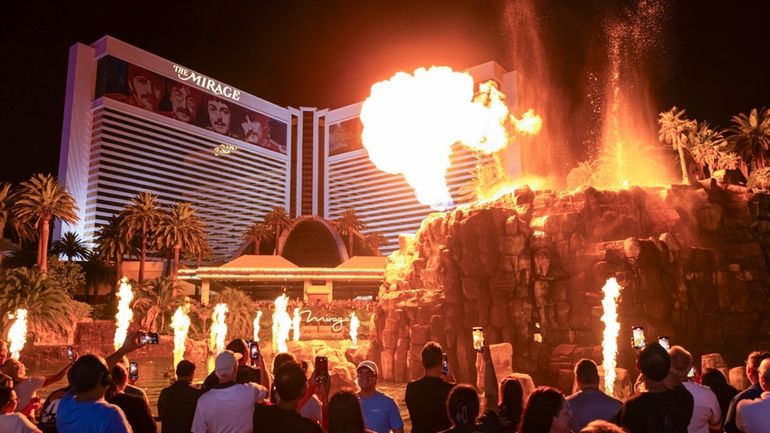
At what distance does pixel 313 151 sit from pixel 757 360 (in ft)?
519

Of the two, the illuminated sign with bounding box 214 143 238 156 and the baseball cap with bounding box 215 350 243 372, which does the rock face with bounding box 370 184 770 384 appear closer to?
the baseball cap with bounding box 215 350 243 372

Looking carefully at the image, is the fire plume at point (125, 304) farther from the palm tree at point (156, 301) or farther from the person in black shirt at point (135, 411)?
the person in black shirt at point (135, 411)

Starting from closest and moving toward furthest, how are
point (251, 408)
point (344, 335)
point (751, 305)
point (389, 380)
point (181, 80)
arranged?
point (251, 408), point (751, 305), point (389, 380), point (344, 335), point (181, 80)

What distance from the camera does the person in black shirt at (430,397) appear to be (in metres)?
5.24

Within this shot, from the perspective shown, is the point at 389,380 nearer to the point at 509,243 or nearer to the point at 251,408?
the point at 509,243

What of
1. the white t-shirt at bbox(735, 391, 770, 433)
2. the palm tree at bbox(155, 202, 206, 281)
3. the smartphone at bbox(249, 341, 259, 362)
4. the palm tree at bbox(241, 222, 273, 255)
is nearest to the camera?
the white t-shirt at bbox(735, 391, 770, 433)

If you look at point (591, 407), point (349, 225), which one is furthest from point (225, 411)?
point (349, 225)

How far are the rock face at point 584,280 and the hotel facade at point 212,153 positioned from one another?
63.5 meters

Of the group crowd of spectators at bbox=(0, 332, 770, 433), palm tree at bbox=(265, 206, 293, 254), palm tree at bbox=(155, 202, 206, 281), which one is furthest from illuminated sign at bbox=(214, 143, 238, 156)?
crowd of spectators at bbox=(0, 332, 770, 433)

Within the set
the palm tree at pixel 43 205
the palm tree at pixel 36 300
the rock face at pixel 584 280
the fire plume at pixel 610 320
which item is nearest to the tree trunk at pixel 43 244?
the palm tree at pixel 43 205

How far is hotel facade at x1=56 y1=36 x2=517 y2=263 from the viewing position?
4119 inches

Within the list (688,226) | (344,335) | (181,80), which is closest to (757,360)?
(688,226)

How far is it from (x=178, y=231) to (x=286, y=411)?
202 feet

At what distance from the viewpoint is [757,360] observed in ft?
19.9
